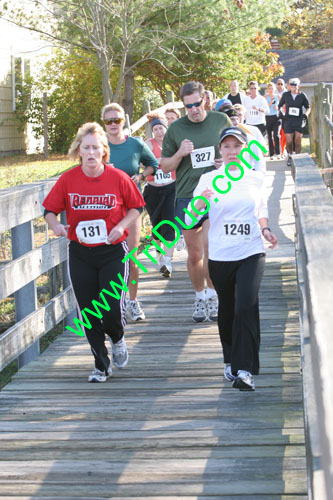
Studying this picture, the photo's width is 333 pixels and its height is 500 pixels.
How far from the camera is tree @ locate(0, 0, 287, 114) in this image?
19.5 meters

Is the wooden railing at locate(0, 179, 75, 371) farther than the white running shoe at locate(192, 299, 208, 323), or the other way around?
the white running shoe at locate(192, 299, 208, 323)

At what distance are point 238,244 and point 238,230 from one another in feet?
0.29

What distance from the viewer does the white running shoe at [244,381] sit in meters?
5.40

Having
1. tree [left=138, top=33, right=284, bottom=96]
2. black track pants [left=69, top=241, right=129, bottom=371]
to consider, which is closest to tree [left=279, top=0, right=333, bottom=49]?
tree [left=138, top=33, right=284, bottom=96]

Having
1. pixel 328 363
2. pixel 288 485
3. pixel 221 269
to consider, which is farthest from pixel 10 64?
pixel 328 363

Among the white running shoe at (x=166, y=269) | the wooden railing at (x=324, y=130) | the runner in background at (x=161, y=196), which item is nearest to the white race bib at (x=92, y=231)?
the white running shoe at (x=166, y=269)

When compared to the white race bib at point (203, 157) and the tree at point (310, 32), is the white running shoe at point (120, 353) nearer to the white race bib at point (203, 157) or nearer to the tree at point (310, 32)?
the white race bib at point (203, 157)

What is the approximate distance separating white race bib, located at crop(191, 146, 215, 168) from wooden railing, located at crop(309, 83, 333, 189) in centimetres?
256

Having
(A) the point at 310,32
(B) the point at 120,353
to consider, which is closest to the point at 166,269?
(B) the point at 120,353

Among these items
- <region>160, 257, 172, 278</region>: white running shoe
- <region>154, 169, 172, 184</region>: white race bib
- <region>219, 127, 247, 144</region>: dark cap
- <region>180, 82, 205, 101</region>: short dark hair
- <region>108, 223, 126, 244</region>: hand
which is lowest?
<region>160, 257, 172, 278</region>: white running shoe

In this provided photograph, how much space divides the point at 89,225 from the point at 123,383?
112 cm

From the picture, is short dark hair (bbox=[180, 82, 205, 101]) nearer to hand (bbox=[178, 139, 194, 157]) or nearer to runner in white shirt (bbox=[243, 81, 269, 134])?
hand (bbox=[178, 139, 194, 157])

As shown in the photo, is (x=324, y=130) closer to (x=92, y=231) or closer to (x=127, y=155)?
(x=127, y=155)

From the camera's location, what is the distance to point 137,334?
23.9 feet
